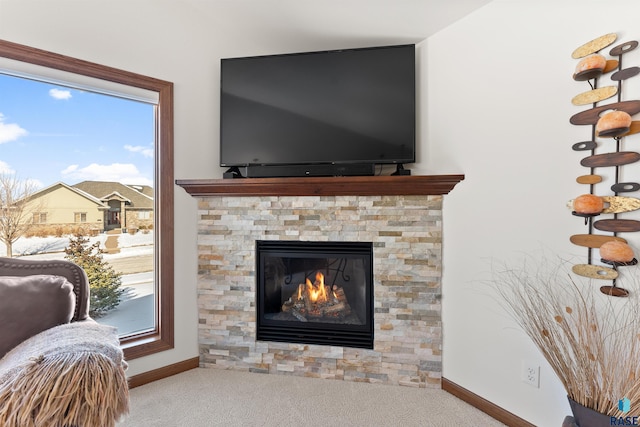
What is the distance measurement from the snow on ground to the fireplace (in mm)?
757

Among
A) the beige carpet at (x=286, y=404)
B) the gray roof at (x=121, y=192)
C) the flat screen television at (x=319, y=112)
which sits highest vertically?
the flat screen television at (x=319, y=112)

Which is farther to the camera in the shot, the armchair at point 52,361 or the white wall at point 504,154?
the white wall at point 504,154

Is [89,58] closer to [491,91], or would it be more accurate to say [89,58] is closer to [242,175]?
[242,175]

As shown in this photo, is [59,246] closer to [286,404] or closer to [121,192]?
[121,192]

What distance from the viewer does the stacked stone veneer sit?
2197 mm

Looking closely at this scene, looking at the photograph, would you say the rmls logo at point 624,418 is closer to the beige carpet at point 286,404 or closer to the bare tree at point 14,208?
the beige carpet at point 286,404

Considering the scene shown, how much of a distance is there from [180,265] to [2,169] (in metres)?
1.09

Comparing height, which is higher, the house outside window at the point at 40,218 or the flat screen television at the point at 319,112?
the flat screen television at the point at 319,112

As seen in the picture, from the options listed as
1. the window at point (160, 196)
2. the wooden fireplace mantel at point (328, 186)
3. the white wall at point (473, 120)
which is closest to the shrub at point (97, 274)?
the window at point (160, 196)

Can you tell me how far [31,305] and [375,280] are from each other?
172 cm

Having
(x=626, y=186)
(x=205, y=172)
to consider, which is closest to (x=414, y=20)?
(x=626, y=186)

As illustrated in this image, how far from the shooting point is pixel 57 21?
1.90 metres

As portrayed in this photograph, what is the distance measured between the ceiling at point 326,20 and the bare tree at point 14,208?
1465 millimetres

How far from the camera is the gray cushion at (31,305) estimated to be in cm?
126
